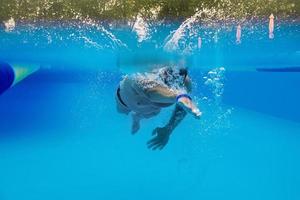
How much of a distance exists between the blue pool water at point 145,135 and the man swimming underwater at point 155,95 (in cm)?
129

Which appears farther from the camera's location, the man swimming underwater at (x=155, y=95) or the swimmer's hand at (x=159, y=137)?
the swimmer's hand at (x=159, y=137)

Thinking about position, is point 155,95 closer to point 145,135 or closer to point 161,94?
point 161,94

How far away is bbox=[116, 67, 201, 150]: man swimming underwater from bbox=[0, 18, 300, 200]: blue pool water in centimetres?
129

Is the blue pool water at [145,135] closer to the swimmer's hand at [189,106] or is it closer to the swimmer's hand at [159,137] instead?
the swimmer's hand at [159,137]

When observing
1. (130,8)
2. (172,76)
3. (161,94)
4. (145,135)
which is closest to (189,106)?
(161,94)

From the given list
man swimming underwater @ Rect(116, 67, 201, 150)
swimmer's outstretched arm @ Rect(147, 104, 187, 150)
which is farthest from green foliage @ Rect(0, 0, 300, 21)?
swimmer's outstretched arm @ Rect(147, 104, 187, 150)

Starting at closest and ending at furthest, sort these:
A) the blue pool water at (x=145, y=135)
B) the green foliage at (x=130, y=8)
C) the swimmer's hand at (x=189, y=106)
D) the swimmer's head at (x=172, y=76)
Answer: the swimmer's hand at (x=189, y=106), the swimmer's head at (x=172, y=76), the green foliage at (x=130, y=8), the blue pool water at (x=145, y=135)

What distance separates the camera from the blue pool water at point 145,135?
16.0ft

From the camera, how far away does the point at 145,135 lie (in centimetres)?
510

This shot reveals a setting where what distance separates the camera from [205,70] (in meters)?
4.95

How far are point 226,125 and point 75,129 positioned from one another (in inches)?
61.9

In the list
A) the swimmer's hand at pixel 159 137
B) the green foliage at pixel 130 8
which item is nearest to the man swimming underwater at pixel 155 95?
the swimmer's hand at pixel 159 137

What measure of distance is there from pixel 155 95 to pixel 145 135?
7.58 feet

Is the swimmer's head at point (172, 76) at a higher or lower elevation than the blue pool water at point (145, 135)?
lower
